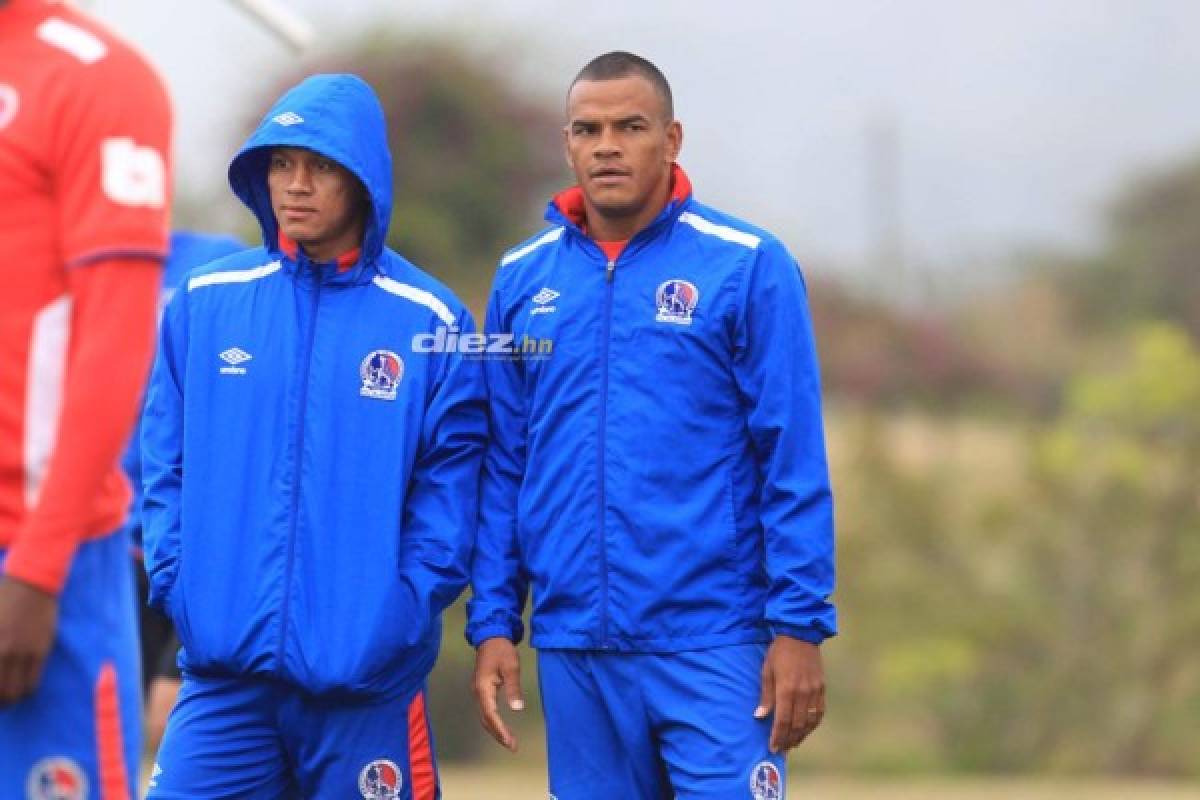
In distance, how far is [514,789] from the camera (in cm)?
1137

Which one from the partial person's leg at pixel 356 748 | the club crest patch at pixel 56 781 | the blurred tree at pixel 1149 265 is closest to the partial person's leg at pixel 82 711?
the club crest patch at pixel 56 781

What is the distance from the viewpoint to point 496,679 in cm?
508

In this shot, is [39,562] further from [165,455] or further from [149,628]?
[149,628]

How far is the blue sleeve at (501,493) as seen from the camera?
5.16 meters

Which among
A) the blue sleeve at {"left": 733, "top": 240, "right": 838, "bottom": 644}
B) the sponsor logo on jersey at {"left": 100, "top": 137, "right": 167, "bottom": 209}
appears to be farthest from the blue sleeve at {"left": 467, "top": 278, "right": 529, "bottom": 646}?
the sponsor logo on jersey at {"left": 100, "top": 137, "right": 167, "bottom": 209}

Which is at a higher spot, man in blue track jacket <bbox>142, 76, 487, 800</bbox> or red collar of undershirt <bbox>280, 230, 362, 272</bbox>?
red collar of undershirt <bbox>280, 230, 362, 272</bbox>

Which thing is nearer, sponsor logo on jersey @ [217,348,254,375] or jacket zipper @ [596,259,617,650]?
jacket zipper @ [596,259,617,650]

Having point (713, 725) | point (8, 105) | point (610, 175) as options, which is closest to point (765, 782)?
point (713, 725)

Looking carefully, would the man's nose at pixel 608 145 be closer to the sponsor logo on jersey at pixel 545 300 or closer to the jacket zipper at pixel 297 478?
the sponsor logo on jersey at pixel 545 300

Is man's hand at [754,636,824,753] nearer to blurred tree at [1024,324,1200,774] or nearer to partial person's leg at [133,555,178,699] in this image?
partial person's leg at [133,555,178,699]

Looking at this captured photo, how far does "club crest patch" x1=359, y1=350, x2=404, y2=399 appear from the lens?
16.6ft

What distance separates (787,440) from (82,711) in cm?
194

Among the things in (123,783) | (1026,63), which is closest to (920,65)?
(1026,63)

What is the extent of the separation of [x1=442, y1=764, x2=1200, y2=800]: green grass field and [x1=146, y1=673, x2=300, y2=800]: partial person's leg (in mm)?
5745
